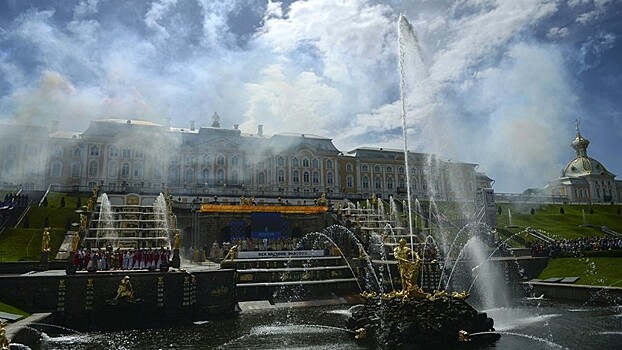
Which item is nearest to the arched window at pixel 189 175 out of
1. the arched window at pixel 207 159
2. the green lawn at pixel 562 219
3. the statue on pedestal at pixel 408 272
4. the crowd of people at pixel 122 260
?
the arched window at pixel 207 159

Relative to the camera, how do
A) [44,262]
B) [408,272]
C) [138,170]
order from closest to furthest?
[408,272], [44,262], [138,170]

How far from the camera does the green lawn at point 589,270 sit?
2680 centimetres

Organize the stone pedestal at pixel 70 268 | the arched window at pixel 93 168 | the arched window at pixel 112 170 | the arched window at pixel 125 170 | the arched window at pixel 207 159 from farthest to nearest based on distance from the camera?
1. the arched window at pixel 207 159
2. the arched window at pixel 125 170
3. the arched window at pixel 112 170
4. the arched window at pixel 93 168
5. the stone pedestal at pixel 70 268

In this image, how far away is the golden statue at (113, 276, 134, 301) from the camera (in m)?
21.7

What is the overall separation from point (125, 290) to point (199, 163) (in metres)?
47.8

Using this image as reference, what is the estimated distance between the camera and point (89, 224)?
36.1 meters

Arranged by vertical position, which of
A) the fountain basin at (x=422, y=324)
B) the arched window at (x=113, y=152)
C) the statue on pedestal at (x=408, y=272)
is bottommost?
the fountain basin at (x=422, y=324)

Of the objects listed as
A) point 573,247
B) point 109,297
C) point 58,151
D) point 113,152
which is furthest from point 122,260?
point 58,151

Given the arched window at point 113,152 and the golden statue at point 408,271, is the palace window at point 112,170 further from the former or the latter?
the golden statue at point 408,271

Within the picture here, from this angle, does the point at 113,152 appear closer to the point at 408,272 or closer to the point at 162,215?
the point at 162,215

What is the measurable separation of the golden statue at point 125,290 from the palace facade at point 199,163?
36.1 m

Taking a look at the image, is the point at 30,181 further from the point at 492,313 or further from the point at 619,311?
the point at 619,311

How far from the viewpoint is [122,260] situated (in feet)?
81.7

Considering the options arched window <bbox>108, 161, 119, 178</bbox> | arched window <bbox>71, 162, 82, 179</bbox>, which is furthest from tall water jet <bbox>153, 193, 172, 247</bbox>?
arched window <bbox>71, 162, 82, 179</bbox>
